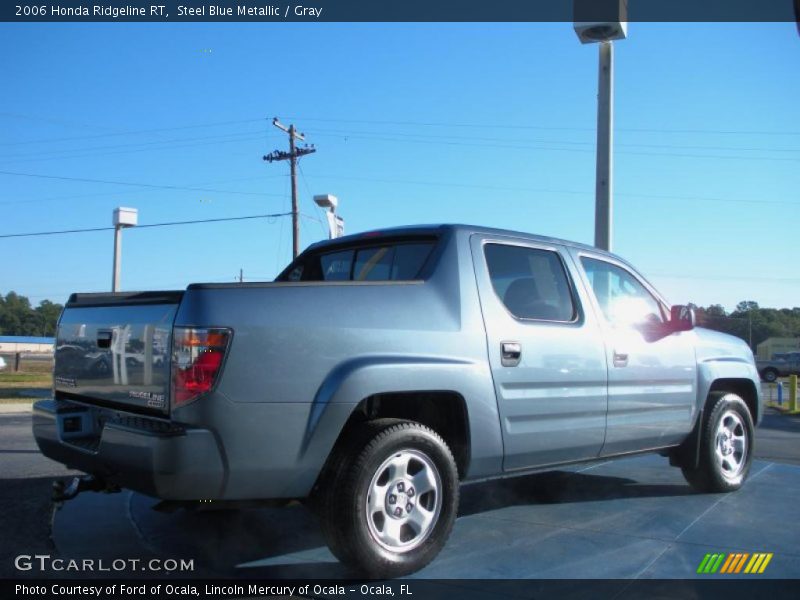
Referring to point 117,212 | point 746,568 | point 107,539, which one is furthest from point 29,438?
point 117,212

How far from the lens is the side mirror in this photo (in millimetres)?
5262

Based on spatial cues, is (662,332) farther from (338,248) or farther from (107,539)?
(107,539)

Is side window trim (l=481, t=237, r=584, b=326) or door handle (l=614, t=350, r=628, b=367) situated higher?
side window trim (l=481, t=237, r=584, b=326)

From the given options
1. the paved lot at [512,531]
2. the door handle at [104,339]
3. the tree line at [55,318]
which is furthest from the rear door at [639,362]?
the tree line at [55,318]

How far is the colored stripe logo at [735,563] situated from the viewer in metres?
3.85

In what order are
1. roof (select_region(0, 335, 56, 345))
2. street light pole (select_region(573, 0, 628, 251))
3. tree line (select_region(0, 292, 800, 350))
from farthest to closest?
roof (select_region(0, 335, 56, 345)) < tree line (select_region(0, 292, 800, 350)) < street light pole (select_region(573, 0, 628, 251))

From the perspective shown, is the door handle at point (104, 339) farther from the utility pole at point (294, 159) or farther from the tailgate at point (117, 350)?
the utility pole at point (294, 159)

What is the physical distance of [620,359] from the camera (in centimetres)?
487

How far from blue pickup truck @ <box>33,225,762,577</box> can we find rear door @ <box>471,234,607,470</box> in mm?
12

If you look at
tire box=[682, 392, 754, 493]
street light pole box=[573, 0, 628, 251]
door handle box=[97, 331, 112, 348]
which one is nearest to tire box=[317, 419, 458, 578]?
door handle box=[97, 331, 112, 348]

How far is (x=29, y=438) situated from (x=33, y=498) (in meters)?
4.44

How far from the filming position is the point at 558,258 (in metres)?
4.88

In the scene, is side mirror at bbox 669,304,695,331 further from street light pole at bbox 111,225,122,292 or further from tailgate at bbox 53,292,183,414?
street light pole at bbox 111,225,122,292

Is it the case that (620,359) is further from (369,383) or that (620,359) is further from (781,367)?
(781,367)
